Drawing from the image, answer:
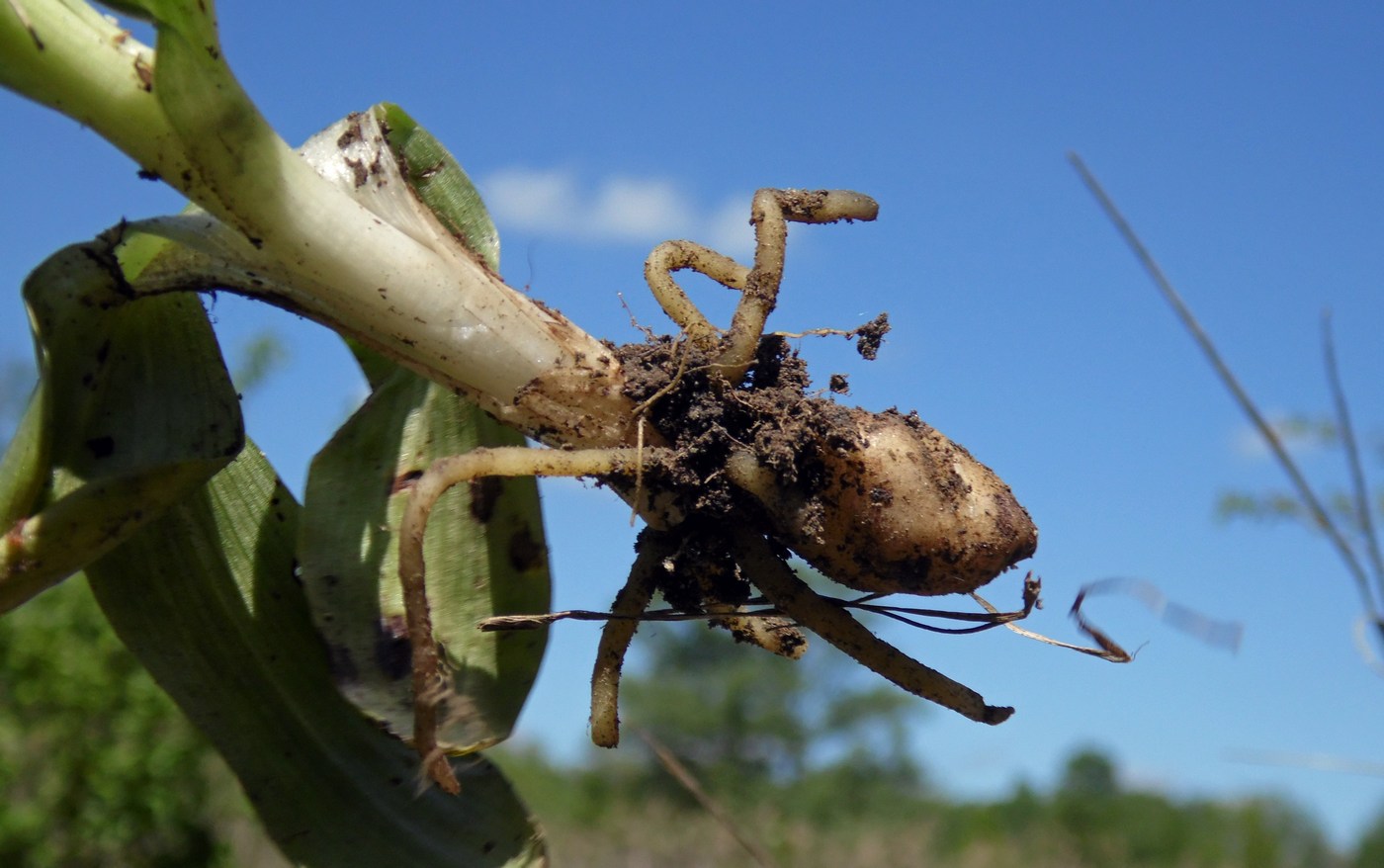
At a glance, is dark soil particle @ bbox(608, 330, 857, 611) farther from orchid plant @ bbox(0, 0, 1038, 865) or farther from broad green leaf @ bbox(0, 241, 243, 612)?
broad green leaf @ bbox(0, 241, 243, 612)

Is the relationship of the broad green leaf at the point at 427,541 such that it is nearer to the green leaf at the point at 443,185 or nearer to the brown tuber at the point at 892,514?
the green leaf at the point at 443,185

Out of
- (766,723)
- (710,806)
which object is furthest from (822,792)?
(710,806)

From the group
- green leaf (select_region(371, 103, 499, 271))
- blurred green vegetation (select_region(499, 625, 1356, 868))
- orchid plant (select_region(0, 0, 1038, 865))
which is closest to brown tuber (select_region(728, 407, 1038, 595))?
orchid plant (select_region(0, 0, 1038, 865))

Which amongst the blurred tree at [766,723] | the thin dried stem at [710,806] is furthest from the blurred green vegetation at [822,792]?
the thin dried stem at [710,806]

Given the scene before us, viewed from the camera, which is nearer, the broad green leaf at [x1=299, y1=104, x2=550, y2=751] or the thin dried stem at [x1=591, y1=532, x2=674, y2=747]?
the thin dried stem at [x1=591, y1=532, x2=674, y2=747]

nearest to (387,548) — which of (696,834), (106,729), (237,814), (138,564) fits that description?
(138,564)
